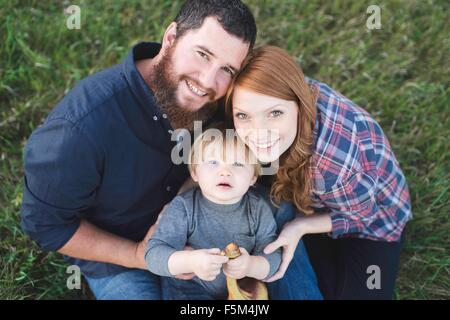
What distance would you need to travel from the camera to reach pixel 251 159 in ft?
7.72

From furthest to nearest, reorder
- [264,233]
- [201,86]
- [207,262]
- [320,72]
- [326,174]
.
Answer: [320,72] < [264,233] < [326,174] < [201,86] < [207,262]

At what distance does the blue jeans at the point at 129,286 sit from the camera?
8.55 feet

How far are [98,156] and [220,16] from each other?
2.80 ft

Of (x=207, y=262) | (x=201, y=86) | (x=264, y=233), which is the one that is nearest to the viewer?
(x=207, y=262)

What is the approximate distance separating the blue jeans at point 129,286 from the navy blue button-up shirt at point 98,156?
1.13ft

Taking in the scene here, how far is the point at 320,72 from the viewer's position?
3.69 metres

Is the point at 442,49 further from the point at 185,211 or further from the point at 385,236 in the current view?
the point at 185,211

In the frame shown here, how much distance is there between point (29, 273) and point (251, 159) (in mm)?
1556

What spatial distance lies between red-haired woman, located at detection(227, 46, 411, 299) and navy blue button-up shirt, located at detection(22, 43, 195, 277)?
455 mm

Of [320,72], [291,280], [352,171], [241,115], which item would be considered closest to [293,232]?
[291,280]

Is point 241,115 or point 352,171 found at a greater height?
point 241,115

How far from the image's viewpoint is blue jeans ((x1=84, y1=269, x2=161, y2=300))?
2605mm

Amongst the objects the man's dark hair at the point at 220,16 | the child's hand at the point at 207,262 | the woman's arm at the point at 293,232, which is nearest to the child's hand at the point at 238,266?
the child's hand at the point at 207,262

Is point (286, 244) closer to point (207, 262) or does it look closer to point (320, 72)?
point (207, 262)
